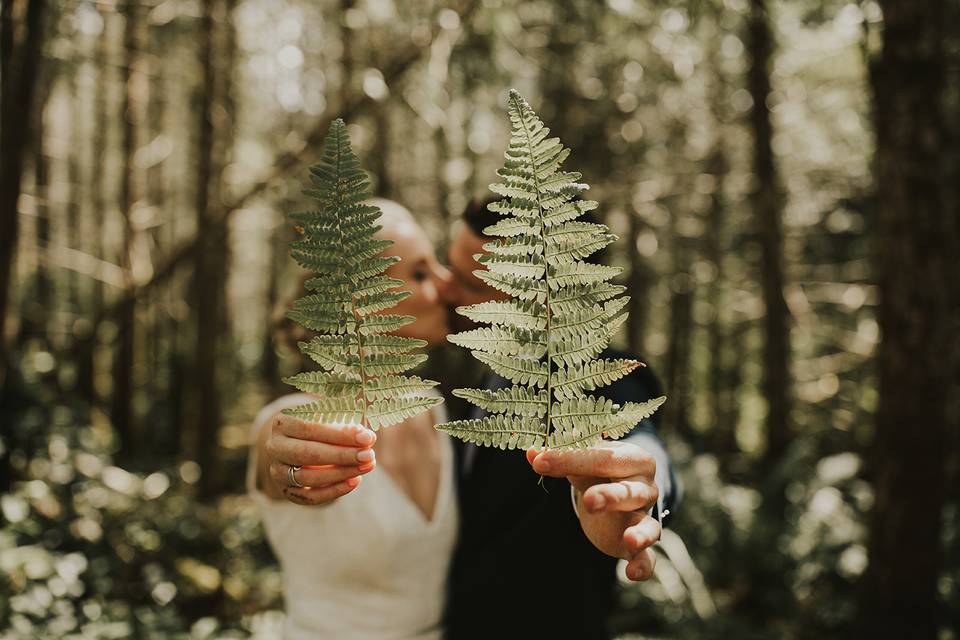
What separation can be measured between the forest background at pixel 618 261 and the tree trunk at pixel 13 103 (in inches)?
0.6

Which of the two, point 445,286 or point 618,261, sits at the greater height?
point 618,261

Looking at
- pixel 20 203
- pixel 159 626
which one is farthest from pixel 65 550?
pixel 20 203

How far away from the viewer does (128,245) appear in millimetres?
7520

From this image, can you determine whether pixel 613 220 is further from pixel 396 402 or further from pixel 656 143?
pixel 396 402

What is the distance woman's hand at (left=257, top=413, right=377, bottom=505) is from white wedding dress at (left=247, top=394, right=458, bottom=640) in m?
1.05

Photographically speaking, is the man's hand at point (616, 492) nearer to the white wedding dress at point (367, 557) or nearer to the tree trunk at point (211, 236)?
the white wedding dress at point (367, 557)

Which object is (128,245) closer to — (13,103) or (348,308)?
(13,103)

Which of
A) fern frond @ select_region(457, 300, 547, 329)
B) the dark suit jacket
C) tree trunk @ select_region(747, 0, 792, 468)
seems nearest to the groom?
the dark suit jacket

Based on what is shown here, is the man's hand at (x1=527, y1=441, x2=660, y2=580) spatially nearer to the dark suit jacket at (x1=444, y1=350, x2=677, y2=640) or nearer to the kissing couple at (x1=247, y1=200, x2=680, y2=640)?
the kissing couple at (x1=247, y1=200, x2=680, y2=640)

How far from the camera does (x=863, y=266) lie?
39.5 feet

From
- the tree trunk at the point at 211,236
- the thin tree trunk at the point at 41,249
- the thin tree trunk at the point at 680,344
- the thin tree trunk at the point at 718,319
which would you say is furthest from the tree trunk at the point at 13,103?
the thin tree trunk at the point at 680,344

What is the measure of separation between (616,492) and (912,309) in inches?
167

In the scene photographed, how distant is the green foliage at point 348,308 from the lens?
83 centimetres

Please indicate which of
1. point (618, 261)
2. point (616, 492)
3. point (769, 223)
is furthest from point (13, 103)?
point (618, 261)
